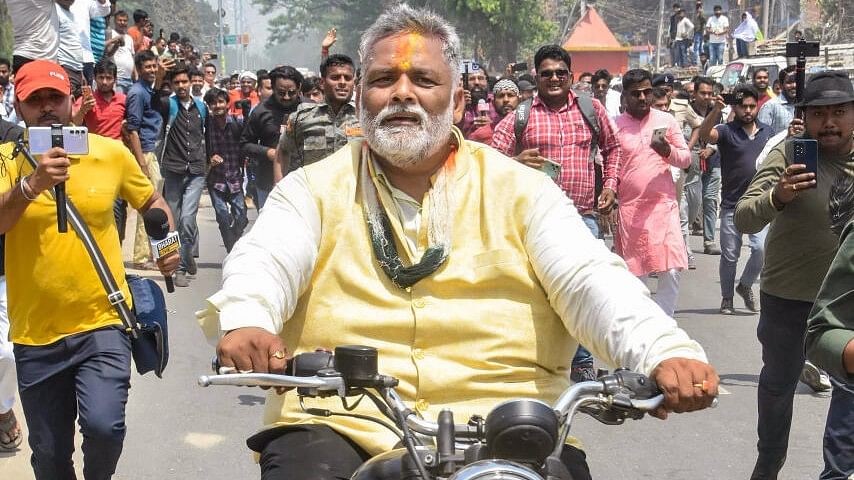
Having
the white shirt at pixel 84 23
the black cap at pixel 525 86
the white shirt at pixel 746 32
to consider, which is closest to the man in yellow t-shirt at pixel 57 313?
the white shirt at pixel 84 23

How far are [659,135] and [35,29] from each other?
6113 mm

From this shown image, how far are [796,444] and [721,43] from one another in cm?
3335

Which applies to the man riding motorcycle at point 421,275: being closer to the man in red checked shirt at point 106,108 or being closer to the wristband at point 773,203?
the wristband at point 773,203

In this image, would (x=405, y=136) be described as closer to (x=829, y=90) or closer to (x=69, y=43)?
(x=829, y=90)

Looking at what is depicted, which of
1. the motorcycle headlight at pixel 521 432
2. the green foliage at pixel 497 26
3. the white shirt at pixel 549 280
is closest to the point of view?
the motorcycle headlight at pixel 521 432

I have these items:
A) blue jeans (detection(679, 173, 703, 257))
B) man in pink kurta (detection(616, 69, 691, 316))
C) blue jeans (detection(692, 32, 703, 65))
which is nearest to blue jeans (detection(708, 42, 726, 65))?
blue jeans (detection(692, 32, 703, 65))

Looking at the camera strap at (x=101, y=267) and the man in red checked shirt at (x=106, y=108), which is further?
the man in red checked shirt at (x=106, y=108)

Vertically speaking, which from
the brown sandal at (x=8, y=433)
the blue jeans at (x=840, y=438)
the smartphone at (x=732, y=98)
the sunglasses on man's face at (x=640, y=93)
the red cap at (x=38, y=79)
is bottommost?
the brown sandal at (x=8, y=433)

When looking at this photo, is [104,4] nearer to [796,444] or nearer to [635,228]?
[635,228]

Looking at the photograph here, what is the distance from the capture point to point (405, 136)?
12.4 feet

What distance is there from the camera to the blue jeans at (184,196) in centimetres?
1339

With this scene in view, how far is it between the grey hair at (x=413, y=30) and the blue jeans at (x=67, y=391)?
76.5 inches

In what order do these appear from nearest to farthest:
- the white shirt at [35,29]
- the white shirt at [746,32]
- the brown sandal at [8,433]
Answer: the brown sandal at [8,433] < the white shirt at [35,29] < the white shirt at [746,32]

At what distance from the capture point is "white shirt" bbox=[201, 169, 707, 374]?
322cm
